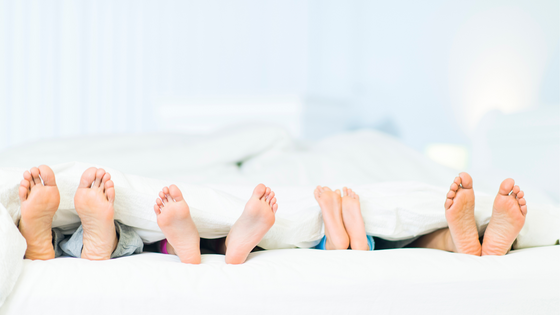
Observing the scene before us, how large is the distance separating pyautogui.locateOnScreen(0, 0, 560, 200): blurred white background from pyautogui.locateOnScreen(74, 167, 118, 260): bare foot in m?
2.14

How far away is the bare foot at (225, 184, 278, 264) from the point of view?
725 mm

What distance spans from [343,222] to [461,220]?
21 cm

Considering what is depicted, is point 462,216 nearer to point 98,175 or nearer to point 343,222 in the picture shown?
point 343,222

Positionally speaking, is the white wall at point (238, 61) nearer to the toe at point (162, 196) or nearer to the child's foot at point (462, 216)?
the child's foot at point (462, 216)

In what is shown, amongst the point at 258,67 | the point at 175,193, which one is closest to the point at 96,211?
the point at 175,193

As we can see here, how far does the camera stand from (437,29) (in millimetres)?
2980

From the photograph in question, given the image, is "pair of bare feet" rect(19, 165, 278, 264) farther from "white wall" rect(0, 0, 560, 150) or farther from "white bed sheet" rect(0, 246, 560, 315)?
"white wall" rect(0, 0, 560, 150)

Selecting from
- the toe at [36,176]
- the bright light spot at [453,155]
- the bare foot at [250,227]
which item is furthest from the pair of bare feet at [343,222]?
the bright light spot at [453,155]

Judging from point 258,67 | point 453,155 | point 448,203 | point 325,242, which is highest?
point 258,67

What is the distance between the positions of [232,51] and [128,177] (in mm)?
2948

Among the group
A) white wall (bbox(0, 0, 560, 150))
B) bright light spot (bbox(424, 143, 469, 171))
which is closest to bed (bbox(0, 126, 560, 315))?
bright light spot (bbox(424, 143, 469, 171))

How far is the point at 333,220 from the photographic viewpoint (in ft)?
2.74

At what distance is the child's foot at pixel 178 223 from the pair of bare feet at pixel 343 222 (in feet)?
0.83

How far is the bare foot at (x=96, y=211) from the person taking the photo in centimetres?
69
